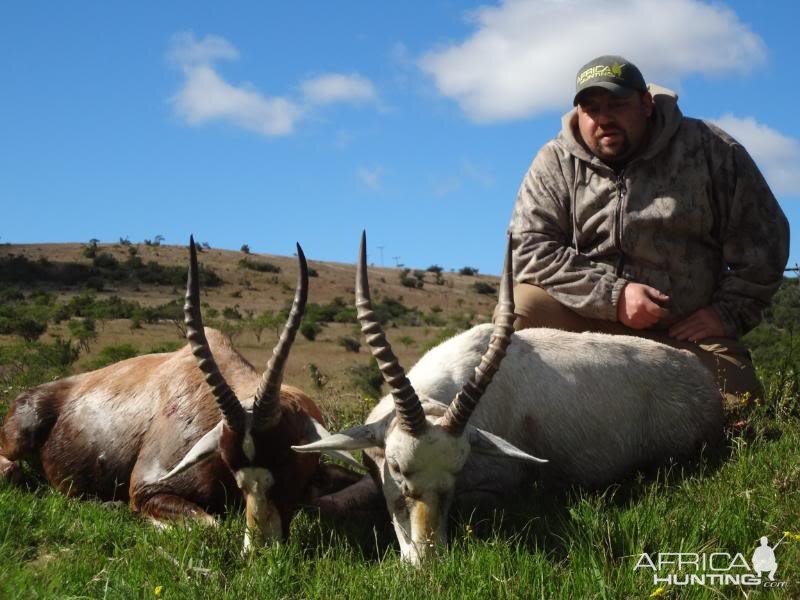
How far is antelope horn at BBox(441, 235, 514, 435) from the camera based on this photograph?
5.00 m

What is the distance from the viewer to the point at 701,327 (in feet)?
24.9

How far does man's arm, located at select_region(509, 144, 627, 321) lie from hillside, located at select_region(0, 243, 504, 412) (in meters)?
17.0

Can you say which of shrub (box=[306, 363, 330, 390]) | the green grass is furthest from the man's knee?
shrub (box=[306, 363, 330, 390])

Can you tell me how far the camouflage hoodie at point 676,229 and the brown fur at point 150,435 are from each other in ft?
9.15

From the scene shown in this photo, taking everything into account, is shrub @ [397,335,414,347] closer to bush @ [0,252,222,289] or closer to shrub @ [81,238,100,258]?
bush @ [0,252,222,289]

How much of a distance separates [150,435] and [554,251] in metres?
3.73

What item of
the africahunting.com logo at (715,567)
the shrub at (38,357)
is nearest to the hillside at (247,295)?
the shrub at (38,357)

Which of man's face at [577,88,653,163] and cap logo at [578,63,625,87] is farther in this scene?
man's face at [577,88,653,163]

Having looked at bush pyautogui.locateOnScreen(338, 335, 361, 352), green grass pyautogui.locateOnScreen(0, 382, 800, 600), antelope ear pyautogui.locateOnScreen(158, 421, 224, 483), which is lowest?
bush pyautogui.locateOnScreen(338, 335, 361, 352)

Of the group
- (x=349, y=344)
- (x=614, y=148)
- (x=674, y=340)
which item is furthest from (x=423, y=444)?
(x=349, y=344)

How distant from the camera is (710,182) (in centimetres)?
754

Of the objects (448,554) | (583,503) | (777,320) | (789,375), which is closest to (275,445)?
(448,554)

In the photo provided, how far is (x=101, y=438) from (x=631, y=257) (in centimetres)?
463

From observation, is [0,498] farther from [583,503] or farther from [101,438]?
[583,503]
